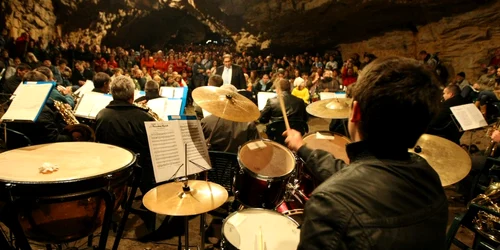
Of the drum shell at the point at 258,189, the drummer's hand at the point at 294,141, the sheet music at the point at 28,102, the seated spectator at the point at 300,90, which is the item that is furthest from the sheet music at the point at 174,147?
the seated spectator at the point at 300,90

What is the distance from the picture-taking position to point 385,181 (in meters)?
0.98

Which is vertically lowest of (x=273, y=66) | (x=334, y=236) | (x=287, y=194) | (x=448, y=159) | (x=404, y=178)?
(x=273, y=66)

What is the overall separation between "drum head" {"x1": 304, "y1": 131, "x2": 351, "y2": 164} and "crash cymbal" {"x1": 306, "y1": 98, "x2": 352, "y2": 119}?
0.60m

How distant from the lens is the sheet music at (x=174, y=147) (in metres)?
2.31

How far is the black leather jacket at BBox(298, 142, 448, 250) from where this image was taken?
3.05 ft

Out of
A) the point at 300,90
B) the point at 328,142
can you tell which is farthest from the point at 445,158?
the point at 300,90

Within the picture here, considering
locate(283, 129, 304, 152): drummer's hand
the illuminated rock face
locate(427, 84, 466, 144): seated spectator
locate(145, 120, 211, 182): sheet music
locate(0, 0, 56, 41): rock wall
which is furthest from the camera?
locate(0, 0, 56, 41): rock wall

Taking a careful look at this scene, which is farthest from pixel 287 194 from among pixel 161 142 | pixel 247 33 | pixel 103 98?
pixel 247 33

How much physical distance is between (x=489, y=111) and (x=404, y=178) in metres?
9.01

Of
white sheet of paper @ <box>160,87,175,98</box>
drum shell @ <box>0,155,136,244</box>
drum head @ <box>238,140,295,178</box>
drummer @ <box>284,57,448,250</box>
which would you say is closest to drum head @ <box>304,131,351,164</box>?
drum head @ <box>238,140,295,178</box>

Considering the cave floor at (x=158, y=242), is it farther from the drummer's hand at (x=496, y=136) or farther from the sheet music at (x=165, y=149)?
the sheet music at (x=165, y=149)

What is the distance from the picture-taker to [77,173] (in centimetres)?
186

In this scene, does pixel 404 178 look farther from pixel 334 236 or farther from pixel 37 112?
pixel 37 112

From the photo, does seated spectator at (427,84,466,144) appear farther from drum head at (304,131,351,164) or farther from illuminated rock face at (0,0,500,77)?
illuminated rock face at (0,0,500,77)
